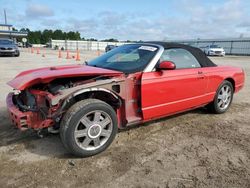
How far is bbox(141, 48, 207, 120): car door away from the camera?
3750 millimetres

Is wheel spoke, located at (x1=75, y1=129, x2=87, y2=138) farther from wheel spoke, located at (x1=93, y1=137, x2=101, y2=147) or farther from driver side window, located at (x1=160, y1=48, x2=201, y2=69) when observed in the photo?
driver side window, located at (x1=160, y1=48, x2=201, y2=69)

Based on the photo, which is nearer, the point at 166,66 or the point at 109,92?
the point at 109,92

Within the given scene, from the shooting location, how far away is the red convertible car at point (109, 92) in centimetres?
312

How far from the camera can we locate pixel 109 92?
3.40 m

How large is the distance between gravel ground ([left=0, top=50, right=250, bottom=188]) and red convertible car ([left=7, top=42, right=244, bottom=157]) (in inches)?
12.3

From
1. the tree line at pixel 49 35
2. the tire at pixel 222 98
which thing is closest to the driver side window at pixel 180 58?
the tire at pixel 222 98

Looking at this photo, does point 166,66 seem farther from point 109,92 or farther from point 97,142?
point 97,142

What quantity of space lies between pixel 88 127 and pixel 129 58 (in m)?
1.51

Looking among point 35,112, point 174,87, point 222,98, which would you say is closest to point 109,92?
point 35,112

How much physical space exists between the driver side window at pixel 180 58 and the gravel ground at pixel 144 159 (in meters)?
1.09

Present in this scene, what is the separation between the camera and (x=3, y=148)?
3551 mm

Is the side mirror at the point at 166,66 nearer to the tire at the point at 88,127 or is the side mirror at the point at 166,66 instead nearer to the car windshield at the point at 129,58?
the car windshield at the point at 129,58

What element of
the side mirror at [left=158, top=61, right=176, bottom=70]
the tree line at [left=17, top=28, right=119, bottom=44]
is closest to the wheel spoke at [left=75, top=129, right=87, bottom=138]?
the side mirror at [left=158, top=61, right=176, bottom=70]

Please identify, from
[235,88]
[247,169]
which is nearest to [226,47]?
[235,88]
